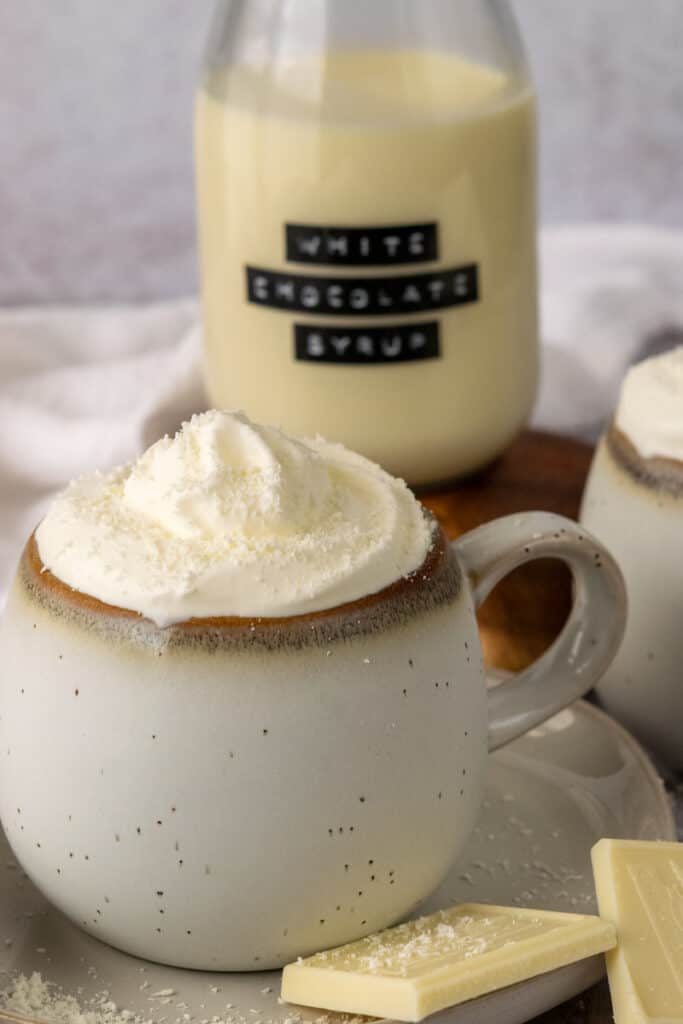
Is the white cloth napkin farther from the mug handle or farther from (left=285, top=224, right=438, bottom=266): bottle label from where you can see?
the mug handle

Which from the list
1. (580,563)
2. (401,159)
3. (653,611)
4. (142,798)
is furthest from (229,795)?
(401,159)

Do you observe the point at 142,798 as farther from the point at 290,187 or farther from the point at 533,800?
the point at 290,187

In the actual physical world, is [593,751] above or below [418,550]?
below

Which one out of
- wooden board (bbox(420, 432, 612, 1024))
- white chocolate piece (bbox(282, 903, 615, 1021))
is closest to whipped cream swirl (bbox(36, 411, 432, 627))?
white chocolate piece (bbox(282, 903, 615, 1021))

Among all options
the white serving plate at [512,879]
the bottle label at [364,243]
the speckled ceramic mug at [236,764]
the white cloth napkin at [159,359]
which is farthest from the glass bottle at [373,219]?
the speckled ceramic mug at [236,764]

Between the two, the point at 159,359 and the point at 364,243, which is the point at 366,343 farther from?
the point at 159,359
